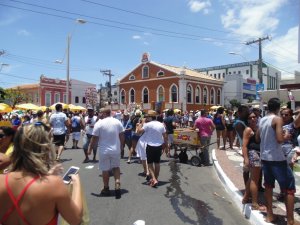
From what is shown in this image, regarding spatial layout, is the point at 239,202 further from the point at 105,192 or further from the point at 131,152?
the point at 131,152

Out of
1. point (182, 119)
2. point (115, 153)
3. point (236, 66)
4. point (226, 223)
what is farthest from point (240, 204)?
point (236, 66)

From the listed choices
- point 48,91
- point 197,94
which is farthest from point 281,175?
point 48,91

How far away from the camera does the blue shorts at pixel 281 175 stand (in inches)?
200

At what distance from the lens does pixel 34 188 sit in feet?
7.64

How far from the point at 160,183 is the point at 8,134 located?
15.6 feet

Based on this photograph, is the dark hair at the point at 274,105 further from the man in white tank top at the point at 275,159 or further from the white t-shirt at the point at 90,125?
the white t-shirt at the point at 90,125

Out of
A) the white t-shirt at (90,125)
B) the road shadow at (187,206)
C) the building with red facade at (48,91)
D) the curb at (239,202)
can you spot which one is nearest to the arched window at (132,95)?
the building with red facade at (48,91)

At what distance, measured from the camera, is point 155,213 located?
627 centimetres

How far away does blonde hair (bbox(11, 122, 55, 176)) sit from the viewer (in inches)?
94.7

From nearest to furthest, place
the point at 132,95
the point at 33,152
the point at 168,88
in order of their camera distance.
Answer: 1. the point at 33,152
2. the point at 168,88
3. the point at 132,95

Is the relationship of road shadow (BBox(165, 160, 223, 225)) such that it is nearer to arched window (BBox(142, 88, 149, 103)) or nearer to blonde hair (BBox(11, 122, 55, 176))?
blonde hair (BBox(11, 122, 55, 176))

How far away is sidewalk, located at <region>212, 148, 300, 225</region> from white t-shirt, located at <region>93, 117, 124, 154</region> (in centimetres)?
256

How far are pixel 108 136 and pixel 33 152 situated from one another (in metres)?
5.03

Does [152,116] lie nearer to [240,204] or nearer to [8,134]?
[240,204]
